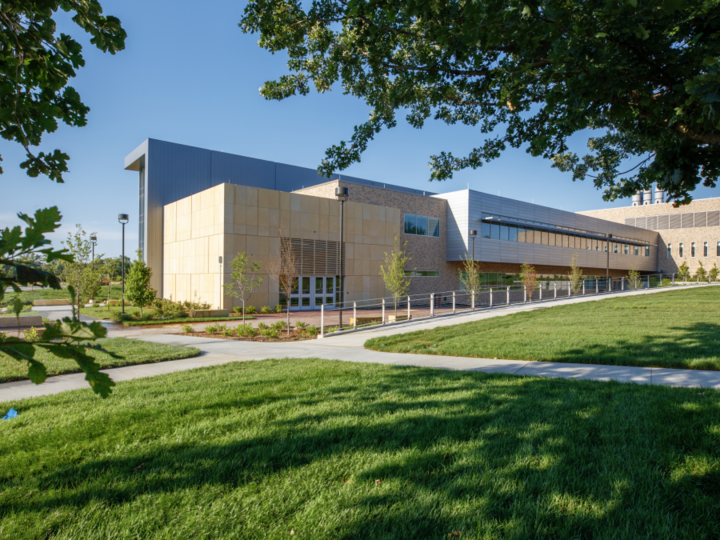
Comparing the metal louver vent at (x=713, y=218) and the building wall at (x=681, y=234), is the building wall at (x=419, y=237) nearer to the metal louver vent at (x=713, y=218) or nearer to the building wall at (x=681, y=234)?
the building wall at (x=681, y=234)

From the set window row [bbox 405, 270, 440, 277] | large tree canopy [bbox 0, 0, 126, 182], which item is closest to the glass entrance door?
window row [bbox 405, 270, 440, 277]

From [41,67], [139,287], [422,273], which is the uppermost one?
[41,67]

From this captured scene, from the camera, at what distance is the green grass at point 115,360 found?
7791 mm

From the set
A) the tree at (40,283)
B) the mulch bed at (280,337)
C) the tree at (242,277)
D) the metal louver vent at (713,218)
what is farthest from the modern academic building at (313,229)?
the metal louver vent at (713,218)

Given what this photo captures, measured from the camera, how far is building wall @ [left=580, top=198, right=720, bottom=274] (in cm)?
5912

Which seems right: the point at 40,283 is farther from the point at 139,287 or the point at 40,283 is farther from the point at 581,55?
the point at 139,287

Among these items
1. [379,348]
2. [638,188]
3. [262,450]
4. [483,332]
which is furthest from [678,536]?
[483,332]

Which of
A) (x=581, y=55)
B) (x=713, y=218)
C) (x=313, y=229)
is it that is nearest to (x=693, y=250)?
(x=713, y=218)

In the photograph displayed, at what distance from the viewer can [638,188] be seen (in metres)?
6.76

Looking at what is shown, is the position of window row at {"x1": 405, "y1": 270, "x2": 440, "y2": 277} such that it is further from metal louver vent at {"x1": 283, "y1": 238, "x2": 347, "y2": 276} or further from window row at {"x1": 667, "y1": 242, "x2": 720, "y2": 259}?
window row at {"x1": 667, "y1": 242, "x2": 720, "y2": 259}

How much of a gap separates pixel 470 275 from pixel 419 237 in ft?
27.9

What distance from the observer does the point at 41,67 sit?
8.82ft

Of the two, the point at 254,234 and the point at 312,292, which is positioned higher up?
the point at 254,234

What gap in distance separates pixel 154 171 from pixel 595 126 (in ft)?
108
